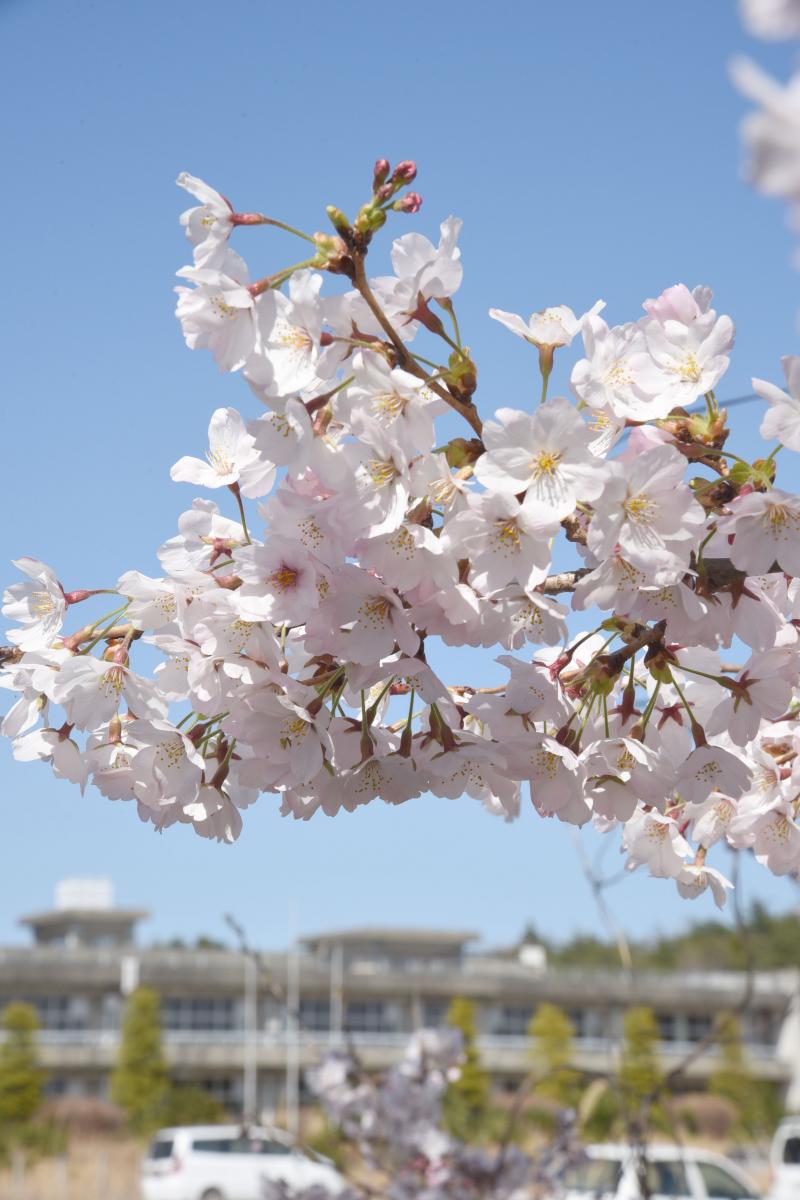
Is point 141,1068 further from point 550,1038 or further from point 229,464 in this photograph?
point 229,464

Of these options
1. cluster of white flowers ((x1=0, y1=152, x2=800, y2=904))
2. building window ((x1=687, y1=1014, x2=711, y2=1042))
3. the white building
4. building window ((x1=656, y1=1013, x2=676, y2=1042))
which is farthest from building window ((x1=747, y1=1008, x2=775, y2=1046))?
cluster of white flowers ((x1=0, y1=152, x2=800, y2=904))

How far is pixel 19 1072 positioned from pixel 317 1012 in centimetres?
874

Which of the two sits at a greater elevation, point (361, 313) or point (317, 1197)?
point (361, 313)

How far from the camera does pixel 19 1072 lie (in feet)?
Result: 81.8

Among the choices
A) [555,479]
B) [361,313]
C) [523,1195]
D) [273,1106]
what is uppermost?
[361,313]

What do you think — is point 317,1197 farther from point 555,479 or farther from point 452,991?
point 452,991

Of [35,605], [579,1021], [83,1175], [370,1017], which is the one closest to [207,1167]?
[83,1175]

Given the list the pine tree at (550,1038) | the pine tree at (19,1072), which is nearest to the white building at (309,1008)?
the pine tree at (550,1038)

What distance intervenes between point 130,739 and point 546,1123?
2274cm

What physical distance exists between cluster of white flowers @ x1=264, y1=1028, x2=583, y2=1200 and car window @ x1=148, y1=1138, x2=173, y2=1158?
13964 mm

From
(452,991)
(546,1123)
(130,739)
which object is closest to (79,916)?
(452,991)

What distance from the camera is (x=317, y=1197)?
4.89 m

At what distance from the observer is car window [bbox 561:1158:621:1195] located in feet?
13.7

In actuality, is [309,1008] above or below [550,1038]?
above
